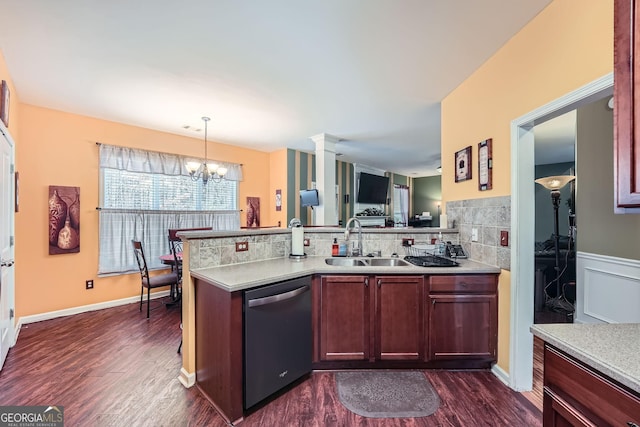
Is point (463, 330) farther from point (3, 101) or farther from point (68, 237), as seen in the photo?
point (68, 237)

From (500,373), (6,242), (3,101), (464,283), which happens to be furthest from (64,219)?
(500,373)

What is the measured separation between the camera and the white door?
232cm

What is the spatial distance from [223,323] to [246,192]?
419 cm

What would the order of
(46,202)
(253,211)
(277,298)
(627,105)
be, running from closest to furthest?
1. (627,105)
2. (277,298)
3. (46,202)
4. (253,211)

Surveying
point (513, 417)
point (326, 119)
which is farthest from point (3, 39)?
point (513, 417)

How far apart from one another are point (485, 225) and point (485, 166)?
20.2 inches

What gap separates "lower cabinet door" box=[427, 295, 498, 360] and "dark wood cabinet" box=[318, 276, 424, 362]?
0.14 m

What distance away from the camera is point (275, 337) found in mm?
1889

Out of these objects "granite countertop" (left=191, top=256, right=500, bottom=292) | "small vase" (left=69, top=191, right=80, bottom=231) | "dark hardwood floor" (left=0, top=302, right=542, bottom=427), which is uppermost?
"small vase" (left=69, top=191, right=80, bottom=231)

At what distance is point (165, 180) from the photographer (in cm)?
453

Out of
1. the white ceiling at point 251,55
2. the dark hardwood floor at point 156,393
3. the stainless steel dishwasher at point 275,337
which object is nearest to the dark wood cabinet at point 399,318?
the dark hardwood floor at point 156,393

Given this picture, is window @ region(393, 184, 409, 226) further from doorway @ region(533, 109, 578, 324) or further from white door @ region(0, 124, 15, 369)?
white door @ region(0, 124, 15, 369)

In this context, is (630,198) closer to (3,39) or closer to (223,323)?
(223,323)

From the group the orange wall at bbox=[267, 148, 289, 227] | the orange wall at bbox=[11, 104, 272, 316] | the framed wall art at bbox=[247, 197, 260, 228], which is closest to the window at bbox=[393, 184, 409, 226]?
the orange wall at bbox=[267, 148, 289, 227]
